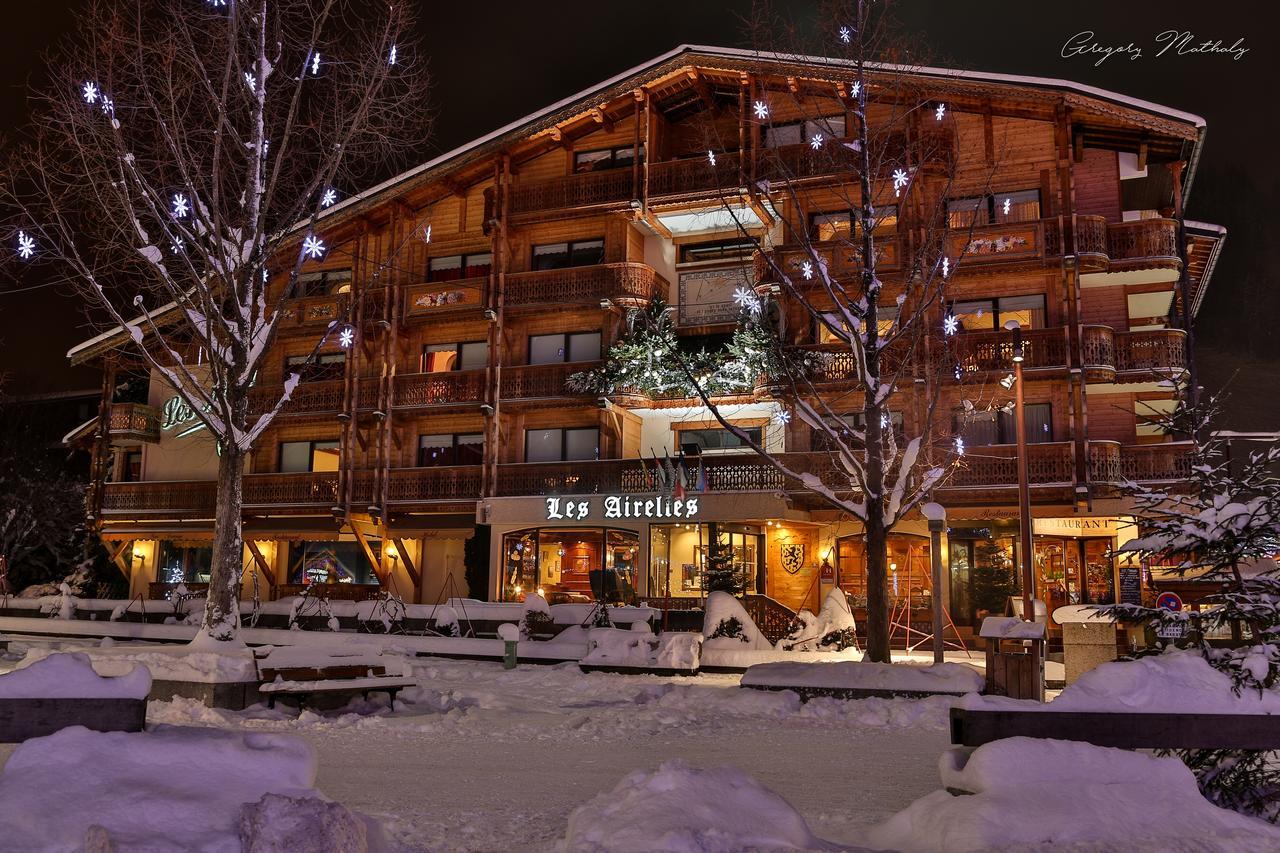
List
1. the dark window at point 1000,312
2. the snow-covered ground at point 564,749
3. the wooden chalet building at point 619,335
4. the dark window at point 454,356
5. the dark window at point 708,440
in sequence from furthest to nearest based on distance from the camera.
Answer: the dark window at point 454,356 → the dark window at point 708,440 → the dark window at point 1000,312 → the wooden chalet building at point 619,335 → the snow-covered ground at point 564,749

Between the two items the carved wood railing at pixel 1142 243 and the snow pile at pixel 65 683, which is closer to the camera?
the snow pile at pixel 65 683

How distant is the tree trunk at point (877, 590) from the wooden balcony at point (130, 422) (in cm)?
3040

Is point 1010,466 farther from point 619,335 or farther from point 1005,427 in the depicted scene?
point 619,335

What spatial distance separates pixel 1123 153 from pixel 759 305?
13352 mm

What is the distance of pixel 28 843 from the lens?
5176mm

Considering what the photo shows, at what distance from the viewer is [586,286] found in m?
33.5

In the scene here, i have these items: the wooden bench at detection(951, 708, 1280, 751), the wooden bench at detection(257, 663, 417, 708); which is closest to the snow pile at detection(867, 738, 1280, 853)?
the wooden bench at detection(951, 708, 1280, 751)

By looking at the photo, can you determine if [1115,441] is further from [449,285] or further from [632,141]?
[449,285]

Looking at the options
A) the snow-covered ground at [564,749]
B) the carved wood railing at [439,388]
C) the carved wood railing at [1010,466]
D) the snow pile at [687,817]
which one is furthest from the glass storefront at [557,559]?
the snow pile at [687,817]

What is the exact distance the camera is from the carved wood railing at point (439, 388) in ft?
114

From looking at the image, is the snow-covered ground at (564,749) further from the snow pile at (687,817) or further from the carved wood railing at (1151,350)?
the carved wood railing at (1151,350)

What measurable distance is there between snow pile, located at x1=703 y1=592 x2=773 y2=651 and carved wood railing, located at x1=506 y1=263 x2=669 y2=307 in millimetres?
Result: 13629

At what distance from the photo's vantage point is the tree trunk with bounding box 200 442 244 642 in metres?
15.4

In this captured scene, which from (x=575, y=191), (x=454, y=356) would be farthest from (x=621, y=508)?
(x=575, y=191)
